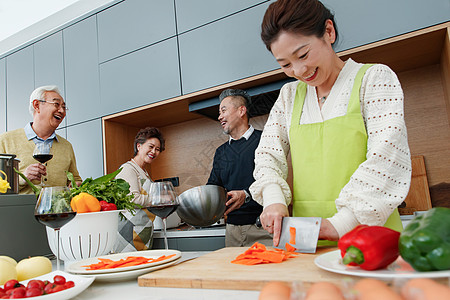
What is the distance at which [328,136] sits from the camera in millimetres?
938

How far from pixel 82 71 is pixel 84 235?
88.1 inches

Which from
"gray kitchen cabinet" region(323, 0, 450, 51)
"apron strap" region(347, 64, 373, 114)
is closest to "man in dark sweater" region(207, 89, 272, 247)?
"gray kitchen cabinet" region(323, 0, 450, 51)

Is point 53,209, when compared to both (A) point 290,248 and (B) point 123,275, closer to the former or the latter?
(B) point 123,275

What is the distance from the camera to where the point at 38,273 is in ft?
2.22

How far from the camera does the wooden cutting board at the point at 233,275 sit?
1.78ft

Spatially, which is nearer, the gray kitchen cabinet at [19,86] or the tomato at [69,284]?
the tomato at [69,284]

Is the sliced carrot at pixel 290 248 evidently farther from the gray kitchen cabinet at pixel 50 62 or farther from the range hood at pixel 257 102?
the gray kitchen cabinet at pixel 50 62

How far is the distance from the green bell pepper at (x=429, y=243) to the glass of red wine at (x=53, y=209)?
0.58 m

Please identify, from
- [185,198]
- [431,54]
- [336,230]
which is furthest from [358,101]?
[431,54]

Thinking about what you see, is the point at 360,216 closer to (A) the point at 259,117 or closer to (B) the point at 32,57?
(A) the point at 259,117

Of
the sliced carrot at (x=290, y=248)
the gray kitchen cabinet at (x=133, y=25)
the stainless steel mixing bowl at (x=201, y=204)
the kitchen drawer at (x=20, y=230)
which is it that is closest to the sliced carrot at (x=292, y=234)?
the sliced carrot at (x=290, y=248)

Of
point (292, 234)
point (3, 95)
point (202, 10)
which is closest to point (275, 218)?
point (292, 234)

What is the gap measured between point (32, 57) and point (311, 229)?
3.13m

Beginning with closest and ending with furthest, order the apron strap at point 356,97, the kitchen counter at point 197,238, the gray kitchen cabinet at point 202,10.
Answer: the apron strap at point 356,97 < the kitchen counter at point 197,238 < the gray kitchen cabinet at point 202,10
